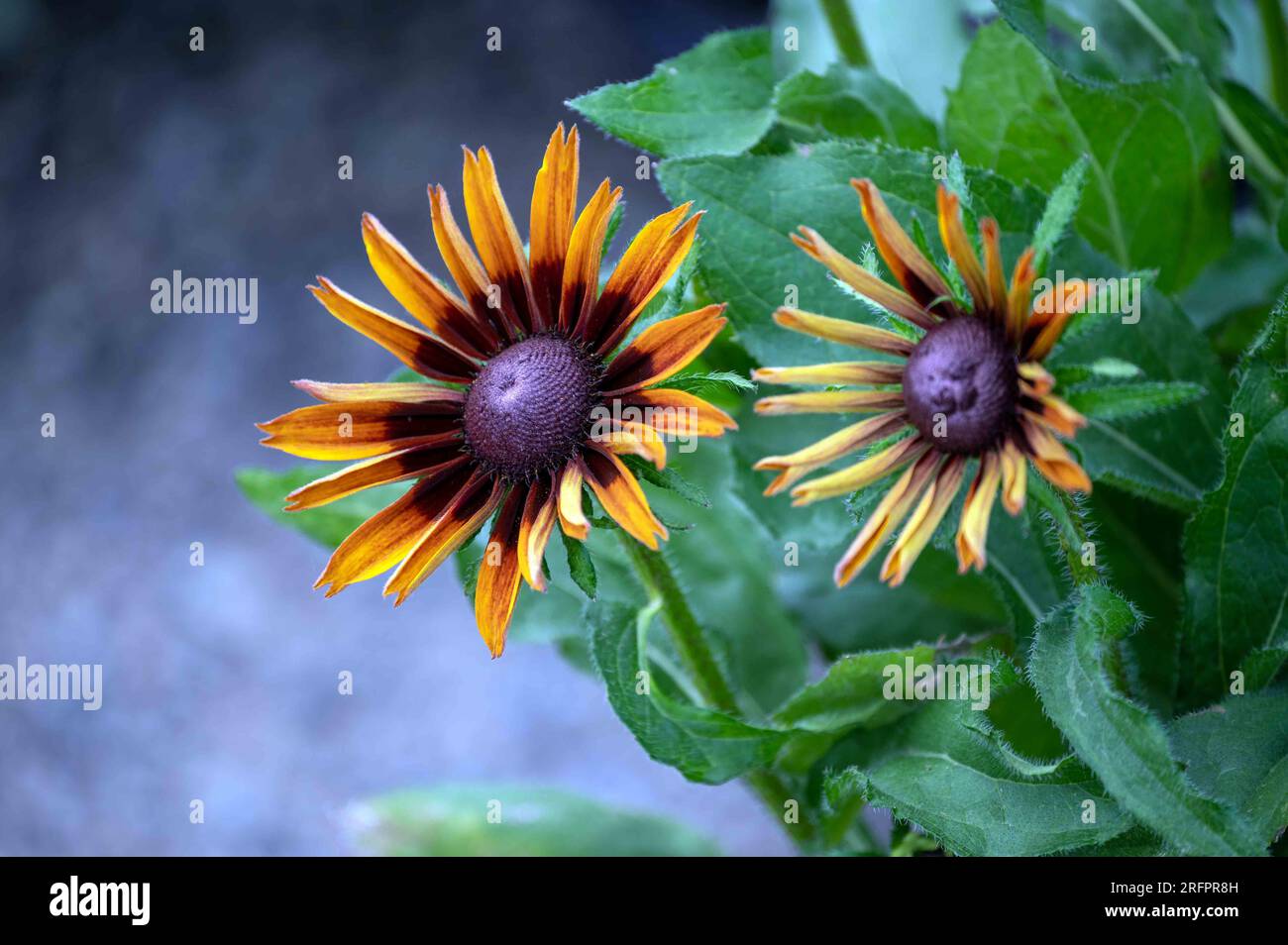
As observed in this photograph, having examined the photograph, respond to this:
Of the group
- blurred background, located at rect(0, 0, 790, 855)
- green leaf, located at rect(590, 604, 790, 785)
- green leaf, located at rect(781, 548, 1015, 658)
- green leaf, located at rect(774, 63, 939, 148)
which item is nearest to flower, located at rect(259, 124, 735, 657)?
green leaf, located at rect(590, 604, 790, 785)

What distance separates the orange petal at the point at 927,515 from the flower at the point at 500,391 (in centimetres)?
10

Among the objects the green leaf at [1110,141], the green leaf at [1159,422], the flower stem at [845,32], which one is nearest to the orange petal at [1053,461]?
the green leaf at [1159,422]

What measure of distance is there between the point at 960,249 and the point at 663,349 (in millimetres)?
125

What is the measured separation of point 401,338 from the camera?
58cm

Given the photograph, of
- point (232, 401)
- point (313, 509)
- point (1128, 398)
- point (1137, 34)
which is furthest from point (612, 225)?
point (232, 401)

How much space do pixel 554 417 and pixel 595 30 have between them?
1.07m

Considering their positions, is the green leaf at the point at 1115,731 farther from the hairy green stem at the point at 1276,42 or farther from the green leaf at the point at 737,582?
the hairy green stem at the point at 1276,42

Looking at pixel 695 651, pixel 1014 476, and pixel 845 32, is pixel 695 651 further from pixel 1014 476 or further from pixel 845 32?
pixel 845 32

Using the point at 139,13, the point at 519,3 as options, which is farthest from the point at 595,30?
the point at 139,13

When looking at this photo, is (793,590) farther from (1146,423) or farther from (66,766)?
(66,766)

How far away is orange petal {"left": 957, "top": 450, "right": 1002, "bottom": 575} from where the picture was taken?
1.50 ft

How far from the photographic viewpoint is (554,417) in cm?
56

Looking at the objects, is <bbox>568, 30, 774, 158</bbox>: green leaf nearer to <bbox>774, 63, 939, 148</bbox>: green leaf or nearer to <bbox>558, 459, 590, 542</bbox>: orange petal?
<bbox>774, 63, 939, 148</bbox>: green leaf

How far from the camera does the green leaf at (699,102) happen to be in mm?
713
